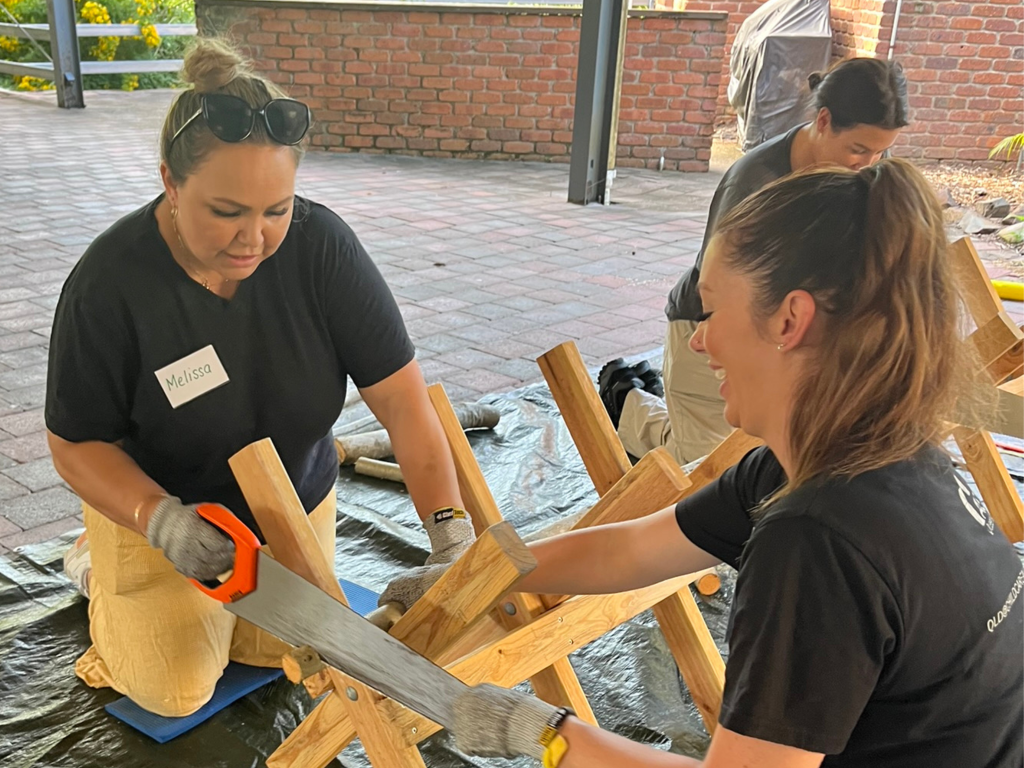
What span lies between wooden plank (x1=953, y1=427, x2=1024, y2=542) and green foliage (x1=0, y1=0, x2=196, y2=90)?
12.1 metres

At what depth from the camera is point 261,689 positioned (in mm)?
2117

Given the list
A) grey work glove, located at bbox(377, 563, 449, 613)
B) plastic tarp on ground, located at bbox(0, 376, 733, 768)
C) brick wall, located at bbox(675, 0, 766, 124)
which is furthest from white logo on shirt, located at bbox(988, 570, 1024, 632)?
brick wall, located at bbox(675, 0, 766, 124)

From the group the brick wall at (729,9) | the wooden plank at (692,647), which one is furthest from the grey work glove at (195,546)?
the brick wall at (729,9)

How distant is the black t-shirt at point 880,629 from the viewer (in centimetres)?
96

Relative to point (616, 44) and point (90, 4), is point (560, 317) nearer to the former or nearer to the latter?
point (616, 44)

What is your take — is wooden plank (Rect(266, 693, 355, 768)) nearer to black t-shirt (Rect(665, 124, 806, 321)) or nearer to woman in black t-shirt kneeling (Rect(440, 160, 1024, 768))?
woman in black t-shirt kneeling (Rect(440, 160, 1024, 768))

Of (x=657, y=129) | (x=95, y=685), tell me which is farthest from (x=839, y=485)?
(x=657, y=129)

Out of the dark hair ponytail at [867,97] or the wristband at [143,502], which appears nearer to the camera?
the wristband at [143,502]

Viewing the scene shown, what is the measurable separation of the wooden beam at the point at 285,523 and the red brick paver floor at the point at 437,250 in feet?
3.32

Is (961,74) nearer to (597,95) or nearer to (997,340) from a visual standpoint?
(597,95)

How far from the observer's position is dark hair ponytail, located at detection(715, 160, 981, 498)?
101cm

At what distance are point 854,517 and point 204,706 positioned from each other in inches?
60.0

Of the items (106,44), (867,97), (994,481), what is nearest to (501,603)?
(994,481)

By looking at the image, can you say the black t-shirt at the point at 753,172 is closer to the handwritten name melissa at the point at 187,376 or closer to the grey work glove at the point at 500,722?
the handwritten name melissa at the point at 187,376
